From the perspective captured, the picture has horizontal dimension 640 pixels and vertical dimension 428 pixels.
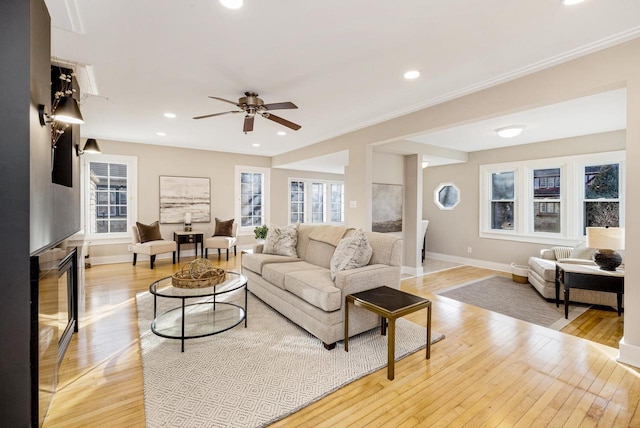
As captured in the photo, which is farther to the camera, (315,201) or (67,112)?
(315,201)

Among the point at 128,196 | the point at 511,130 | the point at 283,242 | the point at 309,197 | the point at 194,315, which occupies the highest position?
the point at 511,130

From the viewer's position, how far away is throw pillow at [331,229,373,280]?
9.37 ft

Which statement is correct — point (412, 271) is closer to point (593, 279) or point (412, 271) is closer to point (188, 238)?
point (593, 279)

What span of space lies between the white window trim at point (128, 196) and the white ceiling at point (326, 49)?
2.15m

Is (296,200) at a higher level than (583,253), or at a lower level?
higher

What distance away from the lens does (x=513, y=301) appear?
4.04 metres

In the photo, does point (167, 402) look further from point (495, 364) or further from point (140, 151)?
point (140, 151)

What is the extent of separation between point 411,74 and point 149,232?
17.9 feet

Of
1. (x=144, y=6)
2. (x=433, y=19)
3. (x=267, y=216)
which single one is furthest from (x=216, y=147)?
(x=433, y=19)

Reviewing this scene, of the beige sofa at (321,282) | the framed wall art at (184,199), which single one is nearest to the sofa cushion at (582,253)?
the beige sofa at (321,282)

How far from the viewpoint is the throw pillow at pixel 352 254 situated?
2.86 meters

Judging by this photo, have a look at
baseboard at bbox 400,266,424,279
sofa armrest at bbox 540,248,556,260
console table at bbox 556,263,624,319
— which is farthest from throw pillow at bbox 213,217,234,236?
sofa armrest at bbox 540,248,556,260

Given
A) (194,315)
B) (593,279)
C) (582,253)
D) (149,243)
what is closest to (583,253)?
(582,253)

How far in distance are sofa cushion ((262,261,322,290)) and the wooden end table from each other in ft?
3.04
